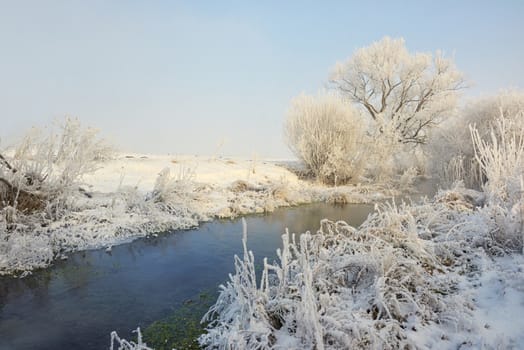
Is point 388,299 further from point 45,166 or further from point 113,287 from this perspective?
point 45,166

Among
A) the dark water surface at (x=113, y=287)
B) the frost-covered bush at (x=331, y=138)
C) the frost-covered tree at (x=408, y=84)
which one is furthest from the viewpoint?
the frost-covered tree at (x=408, y=84)

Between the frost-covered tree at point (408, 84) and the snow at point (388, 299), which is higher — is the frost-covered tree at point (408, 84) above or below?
above

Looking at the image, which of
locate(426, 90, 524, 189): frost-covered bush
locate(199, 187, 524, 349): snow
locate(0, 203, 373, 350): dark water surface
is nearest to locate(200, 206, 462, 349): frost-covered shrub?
locate(199, 187, 524, 349): snow

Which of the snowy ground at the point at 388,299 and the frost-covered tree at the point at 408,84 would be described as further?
the frost-covered tree at the point at 408,84

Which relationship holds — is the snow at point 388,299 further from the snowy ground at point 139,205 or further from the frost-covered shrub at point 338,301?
the snowy ground at point 139,205

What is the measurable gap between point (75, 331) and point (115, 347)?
646 mm

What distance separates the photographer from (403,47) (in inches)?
877

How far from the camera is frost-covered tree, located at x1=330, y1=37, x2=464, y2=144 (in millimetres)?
21438

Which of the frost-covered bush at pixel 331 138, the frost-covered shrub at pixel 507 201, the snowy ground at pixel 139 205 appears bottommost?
the snowy ground at pixel 139 205

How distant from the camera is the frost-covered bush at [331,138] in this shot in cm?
1672

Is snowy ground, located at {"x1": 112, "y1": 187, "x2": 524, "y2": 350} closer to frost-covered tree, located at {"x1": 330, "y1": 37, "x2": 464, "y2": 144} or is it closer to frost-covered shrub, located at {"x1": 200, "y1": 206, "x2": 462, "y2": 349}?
frost-covered shrub, located at {"x1": 200, "y1": 206, "x2": 462, "y2": 349}

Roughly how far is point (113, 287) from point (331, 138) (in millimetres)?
13743

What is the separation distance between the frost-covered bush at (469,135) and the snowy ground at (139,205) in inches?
131

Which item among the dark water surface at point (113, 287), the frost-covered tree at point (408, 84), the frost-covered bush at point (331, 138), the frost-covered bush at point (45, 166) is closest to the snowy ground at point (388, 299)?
the dark water surface at point (113, 287)
